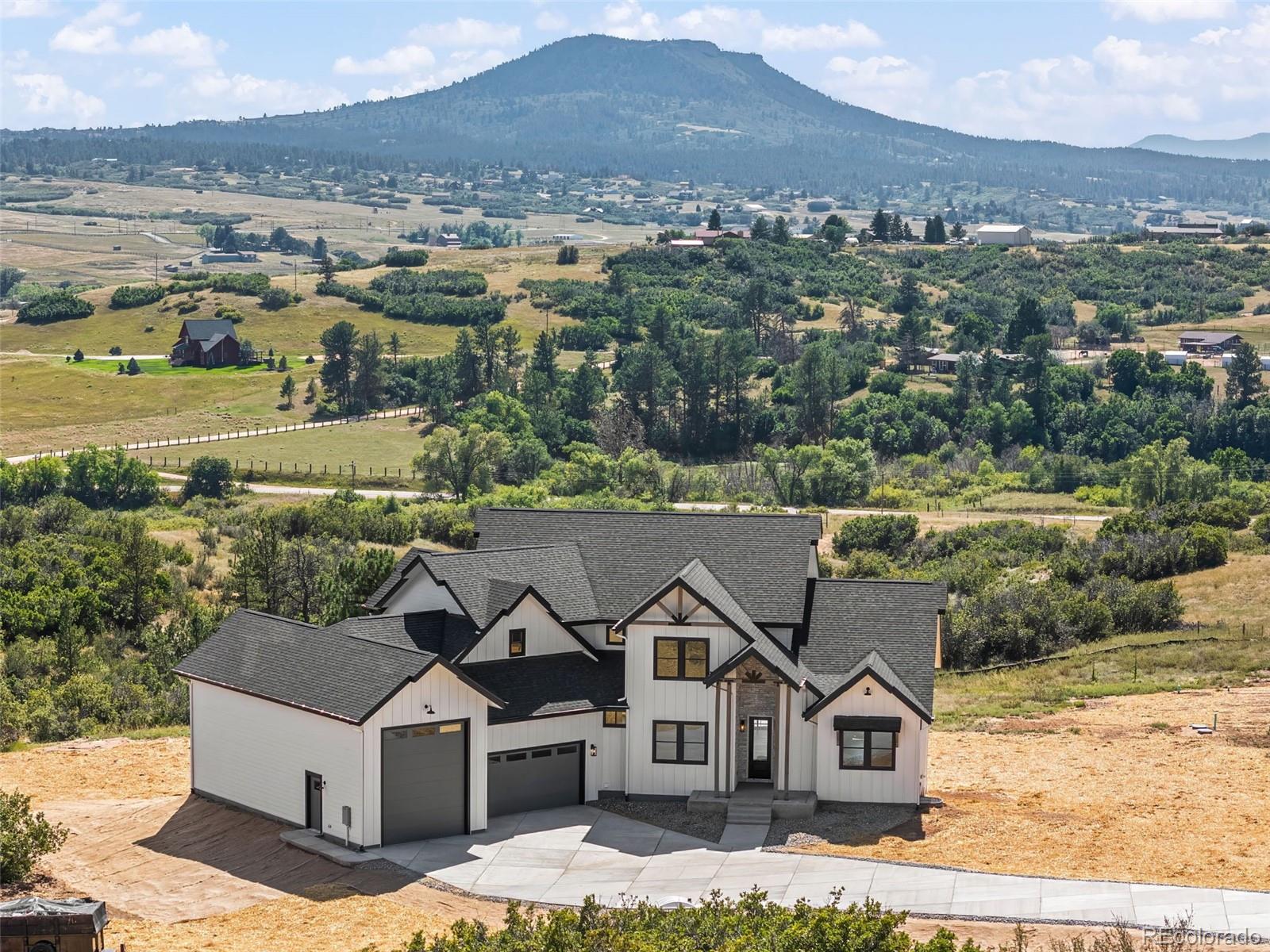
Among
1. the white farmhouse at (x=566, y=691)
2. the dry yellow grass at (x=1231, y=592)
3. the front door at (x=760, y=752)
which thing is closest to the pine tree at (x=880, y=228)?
the dry yellow grass at (x=1231, y=592)

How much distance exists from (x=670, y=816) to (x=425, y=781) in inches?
193

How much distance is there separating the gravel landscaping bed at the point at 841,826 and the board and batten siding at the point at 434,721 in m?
5.54

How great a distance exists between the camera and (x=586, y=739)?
34.6 metres

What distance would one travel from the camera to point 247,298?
152 meters

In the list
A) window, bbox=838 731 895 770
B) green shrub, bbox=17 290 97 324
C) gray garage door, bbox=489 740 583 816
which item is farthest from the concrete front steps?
green shrub, bbox=17 290 97 324

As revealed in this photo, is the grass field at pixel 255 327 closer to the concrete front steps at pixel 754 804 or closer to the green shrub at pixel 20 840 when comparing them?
the concrete front steps at pixel 754 804

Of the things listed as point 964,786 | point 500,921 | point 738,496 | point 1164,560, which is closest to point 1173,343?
point 738,496

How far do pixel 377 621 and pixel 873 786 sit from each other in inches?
412

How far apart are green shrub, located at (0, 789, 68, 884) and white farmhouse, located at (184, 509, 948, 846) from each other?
4846 millimetres

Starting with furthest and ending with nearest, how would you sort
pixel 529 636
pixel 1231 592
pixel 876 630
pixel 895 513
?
pixel 895 513 < pixel 1231 592 < pixel 876 630 < pixel 529 636

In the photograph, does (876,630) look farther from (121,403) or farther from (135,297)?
(135,297)

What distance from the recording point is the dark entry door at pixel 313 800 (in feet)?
106

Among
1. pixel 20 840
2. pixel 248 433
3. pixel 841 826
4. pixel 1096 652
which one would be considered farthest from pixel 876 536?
pixel 248 433

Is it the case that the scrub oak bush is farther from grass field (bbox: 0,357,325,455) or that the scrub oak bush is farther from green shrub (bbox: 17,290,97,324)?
green shrub (bbox: 17,290,97,324)
